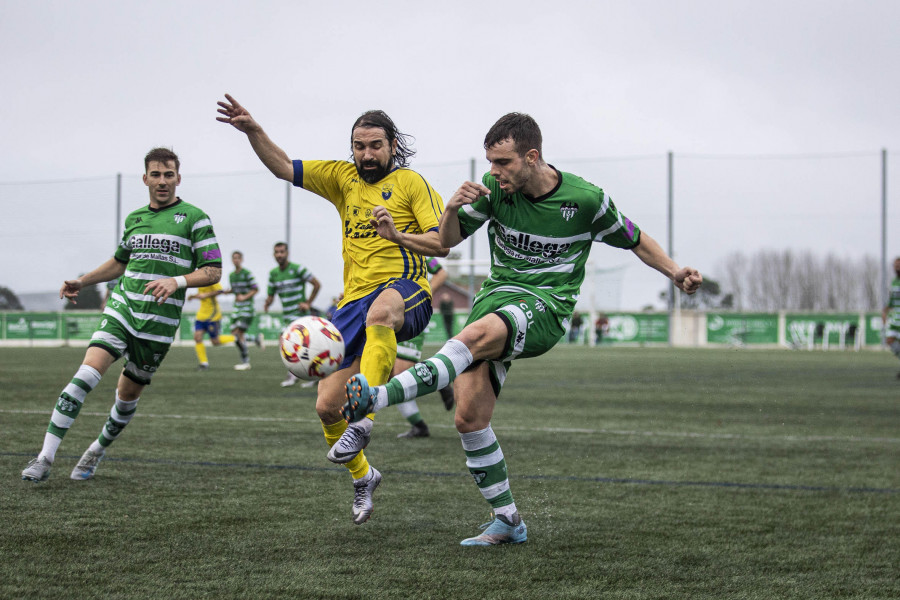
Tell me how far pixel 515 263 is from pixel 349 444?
1.16 meters

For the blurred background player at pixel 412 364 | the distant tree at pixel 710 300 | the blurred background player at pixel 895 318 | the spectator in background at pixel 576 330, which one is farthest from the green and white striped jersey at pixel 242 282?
the distant tree at pixel 710 300

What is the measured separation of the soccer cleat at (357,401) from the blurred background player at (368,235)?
0.90 metres

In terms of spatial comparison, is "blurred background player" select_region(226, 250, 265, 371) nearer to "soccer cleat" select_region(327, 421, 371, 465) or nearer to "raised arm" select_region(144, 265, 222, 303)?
"raised arm" select_region(144, 265, 222, 303)

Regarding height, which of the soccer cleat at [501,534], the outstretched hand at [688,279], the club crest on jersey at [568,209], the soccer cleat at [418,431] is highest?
the club crest on jersey at [568,209]

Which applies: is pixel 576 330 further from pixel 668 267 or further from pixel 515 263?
pixel 515 263

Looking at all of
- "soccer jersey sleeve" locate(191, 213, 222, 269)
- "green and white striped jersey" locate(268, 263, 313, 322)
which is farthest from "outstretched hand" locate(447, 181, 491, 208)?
"green and white striped jersey" locate(268, 263, 313, 322)

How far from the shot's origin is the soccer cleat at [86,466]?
563 centimetres

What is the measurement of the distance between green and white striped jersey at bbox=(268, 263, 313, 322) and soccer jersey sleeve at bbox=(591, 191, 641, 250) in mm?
12316

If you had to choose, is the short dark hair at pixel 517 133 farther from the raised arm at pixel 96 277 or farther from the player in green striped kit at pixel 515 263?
the raised arm at pixel 96 277

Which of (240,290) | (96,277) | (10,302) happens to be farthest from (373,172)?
(10,302)

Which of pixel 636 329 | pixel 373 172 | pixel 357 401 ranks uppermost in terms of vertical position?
pixel 373 172

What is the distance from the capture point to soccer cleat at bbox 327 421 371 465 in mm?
3967

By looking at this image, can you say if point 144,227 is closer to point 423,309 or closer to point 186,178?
point 423,309

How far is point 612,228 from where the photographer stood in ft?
15.0
